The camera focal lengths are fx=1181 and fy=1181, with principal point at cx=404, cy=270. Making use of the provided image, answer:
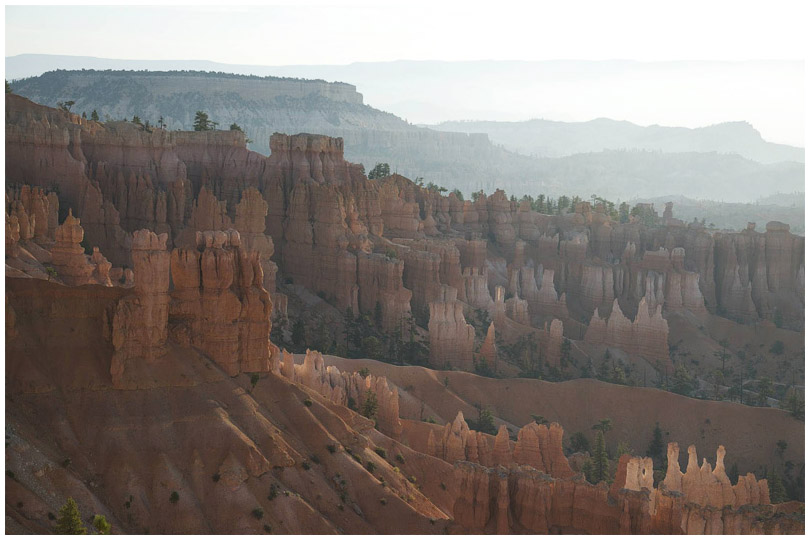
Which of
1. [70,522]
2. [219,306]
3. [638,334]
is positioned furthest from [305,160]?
[70,522]

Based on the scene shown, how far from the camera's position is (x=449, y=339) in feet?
252

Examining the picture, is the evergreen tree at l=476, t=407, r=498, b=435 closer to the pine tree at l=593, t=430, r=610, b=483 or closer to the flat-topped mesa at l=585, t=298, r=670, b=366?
the pine tree at l=593, t=430, r=610, b=483

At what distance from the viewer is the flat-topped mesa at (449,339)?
76688mm

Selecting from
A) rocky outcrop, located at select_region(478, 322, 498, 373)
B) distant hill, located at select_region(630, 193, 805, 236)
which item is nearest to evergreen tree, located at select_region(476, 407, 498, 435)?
rocky outcrop, located at select_region(478, 322, 498, 373)

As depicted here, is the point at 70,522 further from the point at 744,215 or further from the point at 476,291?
the point at 744,215

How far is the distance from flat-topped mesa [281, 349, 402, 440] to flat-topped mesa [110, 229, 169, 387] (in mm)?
11694

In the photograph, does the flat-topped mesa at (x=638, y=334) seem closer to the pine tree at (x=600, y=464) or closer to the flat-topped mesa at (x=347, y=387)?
the pine tree at (x=600, y=464)

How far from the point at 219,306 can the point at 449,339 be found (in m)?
35.2

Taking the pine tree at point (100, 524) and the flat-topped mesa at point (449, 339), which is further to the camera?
the flat-topped mesa at point (449, 339)

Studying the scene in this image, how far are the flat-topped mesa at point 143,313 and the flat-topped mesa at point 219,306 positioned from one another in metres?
1.32

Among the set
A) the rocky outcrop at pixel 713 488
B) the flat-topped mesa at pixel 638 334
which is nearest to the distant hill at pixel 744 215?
the flat-topped mesa at pixel 638 334

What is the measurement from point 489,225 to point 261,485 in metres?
73.8

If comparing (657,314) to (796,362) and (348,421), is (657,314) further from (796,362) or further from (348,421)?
(348,421)

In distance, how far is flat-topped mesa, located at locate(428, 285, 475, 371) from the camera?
3019 inches
